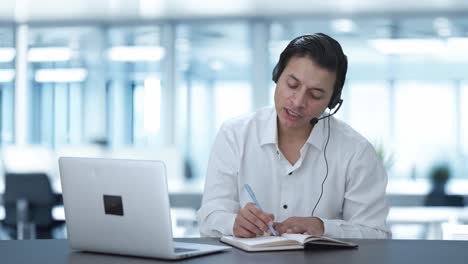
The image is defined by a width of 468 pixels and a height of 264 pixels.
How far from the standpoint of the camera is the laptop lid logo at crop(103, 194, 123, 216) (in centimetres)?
186

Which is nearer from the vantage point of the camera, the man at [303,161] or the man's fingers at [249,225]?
the man's fingers at [249,225]

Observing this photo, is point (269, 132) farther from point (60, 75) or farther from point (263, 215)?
point (60, 75)

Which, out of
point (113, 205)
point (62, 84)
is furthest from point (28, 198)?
point (113, 205)

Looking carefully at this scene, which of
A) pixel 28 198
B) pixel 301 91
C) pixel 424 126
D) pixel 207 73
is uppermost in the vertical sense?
pixel 301 91

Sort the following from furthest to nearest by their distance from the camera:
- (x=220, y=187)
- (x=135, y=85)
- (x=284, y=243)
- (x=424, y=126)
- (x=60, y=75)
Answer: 1. (x=60, y=75)
2. (x=135, y=85)
3. (x=424, y=126)
4. (x=220, y=187)
5. (x=284, y=243)

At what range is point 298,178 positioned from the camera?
254 centimetres

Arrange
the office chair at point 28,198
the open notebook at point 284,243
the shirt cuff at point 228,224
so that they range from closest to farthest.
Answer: the open notebook at point 284,243 < the shirt cuff at point 228,224 < the office chair at point 28,198

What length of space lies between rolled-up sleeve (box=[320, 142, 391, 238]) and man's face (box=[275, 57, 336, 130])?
0.81ft

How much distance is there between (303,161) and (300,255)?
699 mm

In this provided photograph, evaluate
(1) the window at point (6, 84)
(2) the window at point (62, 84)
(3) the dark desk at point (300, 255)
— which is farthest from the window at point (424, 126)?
(3) the dark desk at point (300, 255)

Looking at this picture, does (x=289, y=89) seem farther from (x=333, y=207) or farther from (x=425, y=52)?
(x=425, y=52)

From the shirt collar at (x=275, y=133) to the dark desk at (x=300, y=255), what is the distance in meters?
0.52

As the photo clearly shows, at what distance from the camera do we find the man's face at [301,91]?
7.74 feet

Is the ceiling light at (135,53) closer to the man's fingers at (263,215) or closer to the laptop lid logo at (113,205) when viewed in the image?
the man's fingers at (263,215)
